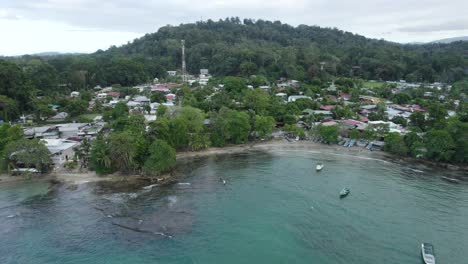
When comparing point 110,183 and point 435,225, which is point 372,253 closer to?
A: point 435,225

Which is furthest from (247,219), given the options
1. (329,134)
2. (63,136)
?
(63,136)

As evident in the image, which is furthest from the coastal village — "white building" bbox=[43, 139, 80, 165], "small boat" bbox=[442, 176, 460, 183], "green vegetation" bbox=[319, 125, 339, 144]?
"small boat" bbox=[442, 176, 460, 183]

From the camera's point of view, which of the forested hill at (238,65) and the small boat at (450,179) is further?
the forested hill at (238,65)

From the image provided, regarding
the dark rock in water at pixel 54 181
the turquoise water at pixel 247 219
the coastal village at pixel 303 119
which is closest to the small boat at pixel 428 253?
the turquoise water at pixel 247 219

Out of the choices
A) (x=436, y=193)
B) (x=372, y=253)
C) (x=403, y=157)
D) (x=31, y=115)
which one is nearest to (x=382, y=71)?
(x=403, y=157)

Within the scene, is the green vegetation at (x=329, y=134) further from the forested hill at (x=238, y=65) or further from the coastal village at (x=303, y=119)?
the forested hill at (x=238, y=65)
